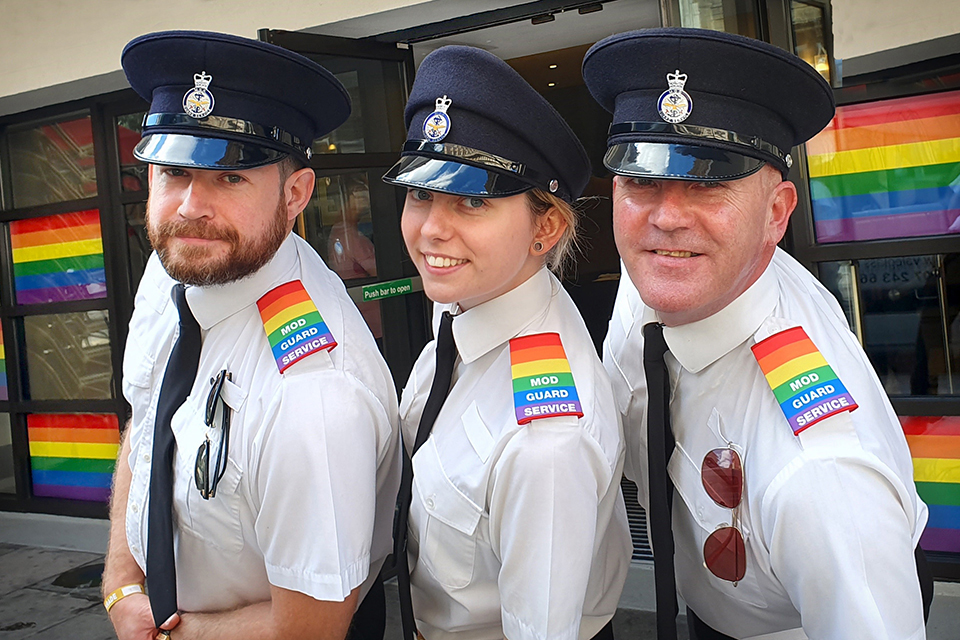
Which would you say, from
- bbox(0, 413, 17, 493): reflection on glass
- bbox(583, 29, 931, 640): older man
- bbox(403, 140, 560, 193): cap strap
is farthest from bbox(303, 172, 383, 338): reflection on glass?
bbox(0, 413, 17, 493): reflection on glass

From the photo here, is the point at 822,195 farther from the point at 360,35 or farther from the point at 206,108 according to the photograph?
the point at 206,108

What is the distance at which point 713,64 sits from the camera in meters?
1.37

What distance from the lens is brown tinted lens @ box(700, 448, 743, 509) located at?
54.8 inches

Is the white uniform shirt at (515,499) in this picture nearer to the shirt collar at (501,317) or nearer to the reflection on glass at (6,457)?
the shirt collar at (501,317)

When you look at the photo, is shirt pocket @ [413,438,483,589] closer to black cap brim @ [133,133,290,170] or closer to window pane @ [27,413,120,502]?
black cap brim @ [133,133,290,170]

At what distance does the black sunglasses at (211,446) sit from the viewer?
64.9 inches

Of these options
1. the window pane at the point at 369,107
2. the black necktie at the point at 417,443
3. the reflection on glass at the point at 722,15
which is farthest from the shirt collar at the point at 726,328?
the window pane at the point at 369,107

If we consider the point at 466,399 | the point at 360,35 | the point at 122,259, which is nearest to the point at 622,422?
the point at 466,399

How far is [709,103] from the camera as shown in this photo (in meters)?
1.38

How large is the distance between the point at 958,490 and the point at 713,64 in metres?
2.43

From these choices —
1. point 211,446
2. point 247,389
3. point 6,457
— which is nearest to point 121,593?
point 211,446

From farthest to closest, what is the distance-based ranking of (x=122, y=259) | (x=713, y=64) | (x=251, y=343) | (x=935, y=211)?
(x=122, y=259) < (x=935, y=211) < (x=251, y=343) < (x=713, y=64)

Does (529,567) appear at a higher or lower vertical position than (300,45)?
lower

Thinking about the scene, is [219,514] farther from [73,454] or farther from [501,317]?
[73,454]
